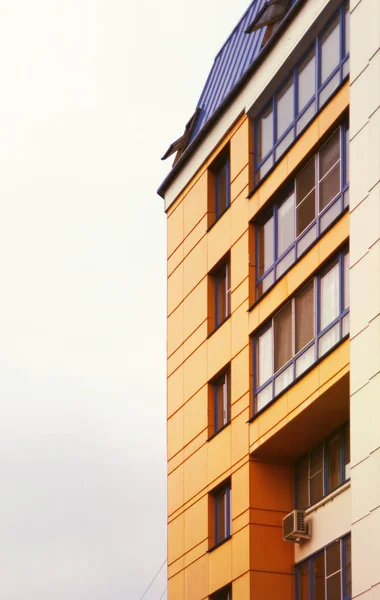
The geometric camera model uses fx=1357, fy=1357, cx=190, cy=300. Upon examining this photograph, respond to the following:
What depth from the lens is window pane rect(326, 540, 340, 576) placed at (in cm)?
3139

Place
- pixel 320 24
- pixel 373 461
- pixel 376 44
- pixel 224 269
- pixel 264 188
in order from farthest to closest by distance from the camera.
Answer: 1. pixel 224 269
2. pixel 264 188
3. pixel 320 24
4. pixel 376 44
5. pixel 373 461

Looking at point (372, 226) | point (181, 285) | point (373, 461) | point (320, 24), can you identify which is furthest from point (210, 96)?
point (373, 461)

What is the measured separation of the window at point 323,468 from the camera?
32062 millimetres

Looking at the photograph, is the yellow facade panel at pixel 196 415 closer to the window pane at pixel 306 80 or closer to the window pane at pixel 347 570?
the window pane at pixel 347 570

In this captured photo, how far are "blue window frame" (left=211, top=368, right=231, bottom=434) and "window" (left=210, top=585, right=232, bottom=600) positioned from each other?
433cm

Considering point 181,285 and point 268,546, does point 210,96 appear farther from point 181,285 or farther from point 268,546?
point 268,546

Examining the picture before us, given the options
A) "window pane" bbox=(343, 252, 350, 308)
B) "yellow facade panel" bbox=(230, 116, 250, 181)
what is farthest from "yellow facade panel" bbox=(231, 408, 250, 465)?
"yellow facade panel" bbox=(230, 116, 250, 181)

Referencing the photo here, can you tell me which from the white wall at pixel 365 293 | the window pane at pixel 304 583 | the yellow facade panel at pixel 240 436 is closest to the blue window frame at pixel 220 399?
the yellow facade panel at pixel 240 436

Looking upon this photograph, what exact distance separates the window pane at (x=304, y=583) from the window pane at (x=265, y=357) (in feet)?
15.8

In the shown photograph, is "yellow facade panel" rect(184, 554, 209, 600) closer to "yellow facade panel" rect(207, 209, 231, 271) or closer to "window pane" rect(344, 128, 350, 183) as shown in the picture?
"yellow facade panel" rect(207, 209, 231, 271)

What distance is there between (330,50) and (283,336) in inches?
282

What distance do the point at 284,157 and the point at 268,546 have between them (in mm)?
9909

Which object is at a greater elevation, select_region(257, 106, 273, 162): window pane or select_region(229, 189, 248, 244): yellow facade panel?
select_region(257, 106, 273, 162): window pane

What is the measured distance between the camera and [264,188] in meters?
36.0
